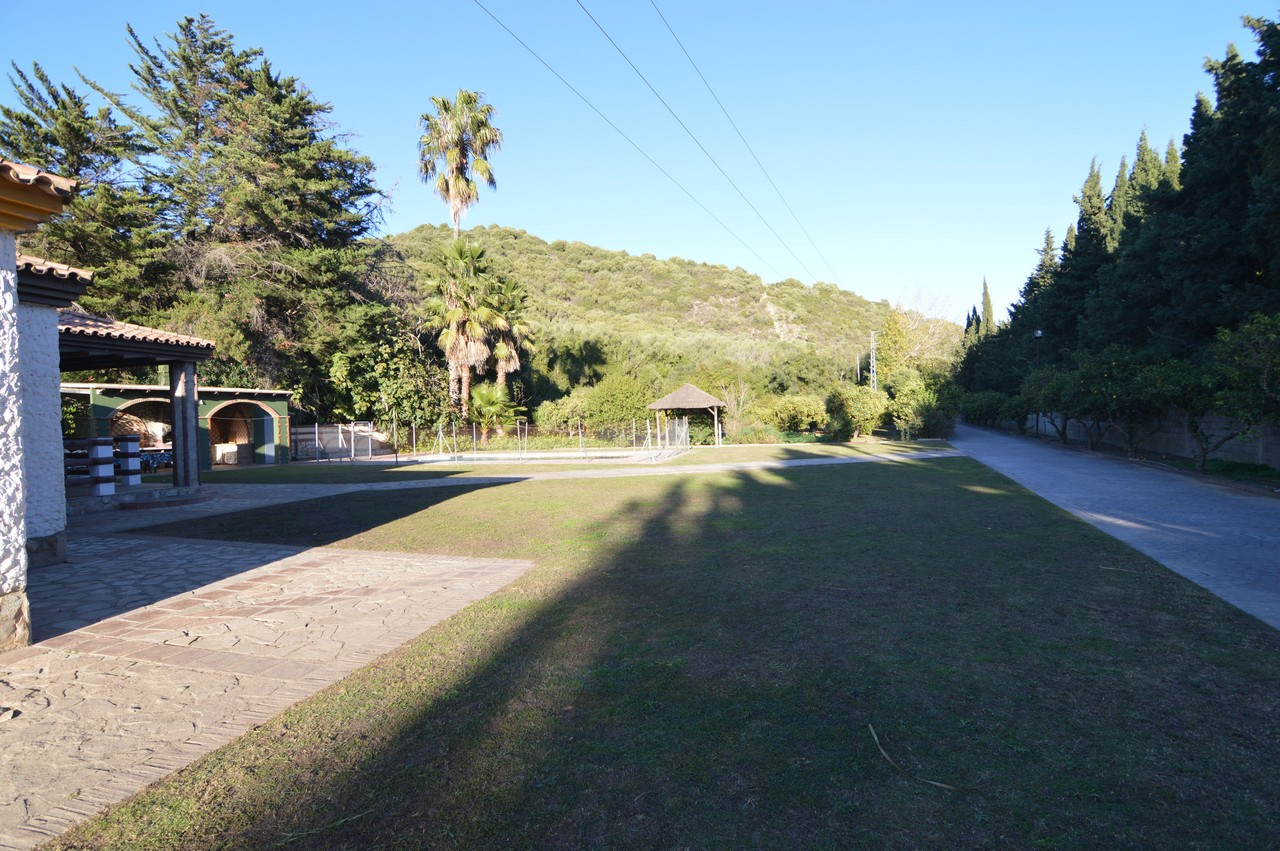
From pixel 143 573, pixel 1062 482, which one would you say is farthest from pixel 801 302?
pixel 143 573

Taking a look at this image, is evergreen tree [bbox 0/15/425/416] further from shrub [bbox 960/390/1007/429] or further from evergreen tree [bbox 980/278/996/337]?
evergreen tree [bbox 980/278/996/337]

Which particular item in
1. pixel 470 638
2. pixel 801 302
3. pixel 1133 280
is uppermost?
pixel 801 302

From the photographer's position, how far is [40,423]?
278 inches

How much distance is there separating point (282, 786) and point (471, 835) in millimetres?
1004

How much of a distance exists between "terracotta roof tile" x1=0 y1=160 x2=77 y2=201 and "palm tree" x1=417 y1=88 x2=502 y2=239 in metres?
29.4

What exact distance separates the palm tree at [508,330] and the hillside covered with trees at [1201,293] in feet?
76.2

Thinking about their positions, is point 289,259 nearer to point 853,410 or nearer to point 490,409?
point 490,409

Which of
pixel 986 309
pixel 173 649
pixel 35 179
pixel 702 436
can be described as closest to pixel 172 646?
pixel 173 649

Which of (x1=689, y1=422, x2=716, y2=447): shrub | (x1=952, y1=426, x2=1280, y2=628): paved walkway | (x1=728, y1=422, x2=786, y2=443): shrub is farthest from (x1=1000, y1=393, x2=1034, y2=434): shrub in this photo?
(x1=952, y1=426, x2=1280, y2=628): paved walkway

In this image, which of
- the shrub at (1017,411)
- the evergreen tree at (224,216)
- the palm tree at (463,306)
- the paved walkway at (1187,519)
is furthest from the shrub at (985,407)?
the evergreen tree at (224,216)

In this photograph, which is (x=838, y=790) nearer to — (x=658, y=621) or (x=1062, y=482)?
(x=658, y=621)

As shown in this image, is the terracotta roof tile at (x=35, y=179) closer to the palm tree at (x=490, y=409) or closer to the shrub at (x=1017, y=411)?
the palm tree at (x=490, y=409)

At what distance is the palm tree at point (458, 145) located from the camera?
33.3 meters

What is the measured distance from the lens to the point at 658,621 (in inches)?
208
